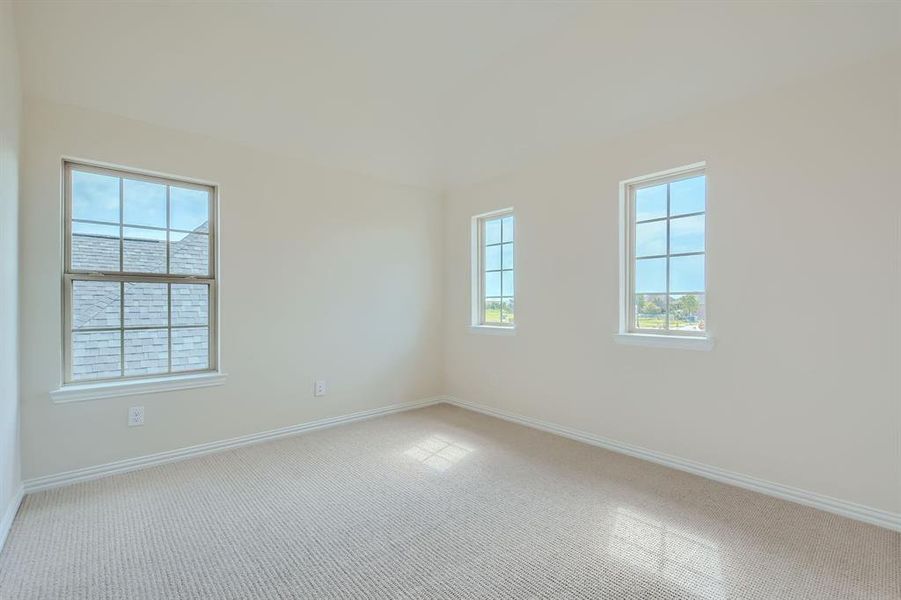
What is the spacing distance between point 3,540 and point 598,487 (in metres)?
2.99

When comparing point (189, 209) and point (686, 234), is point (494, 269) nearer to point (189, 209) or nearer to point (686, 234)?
point (686, 234)

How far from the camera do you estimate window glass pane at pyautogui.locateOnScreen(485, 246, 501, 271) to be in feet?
13.8

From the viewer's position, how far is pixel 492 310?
169 inches

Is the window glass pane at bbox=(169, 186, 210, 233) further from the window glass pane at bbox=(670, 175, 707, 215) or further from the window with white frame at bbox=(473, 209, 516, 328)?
the window glass pane at bbox=(670, 175, 707, 215)

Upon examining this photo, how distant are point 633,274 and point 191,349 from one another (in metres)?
3.30

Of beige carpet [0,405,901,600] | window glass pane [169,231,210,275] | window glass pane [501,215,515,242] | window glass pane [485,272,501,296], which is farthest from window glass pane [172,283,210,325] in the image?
window glass pane [501,215,515,242]

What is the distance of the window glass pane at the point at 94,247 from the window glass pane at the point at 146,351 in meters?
0.46

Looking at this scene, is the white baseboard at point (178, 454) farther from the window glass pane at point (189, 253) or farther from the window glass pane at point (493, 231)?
the window glass pane at point (493, 231)

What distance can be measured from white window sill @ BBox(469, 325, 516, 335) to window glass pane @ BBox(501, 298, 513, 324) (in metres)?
0.11

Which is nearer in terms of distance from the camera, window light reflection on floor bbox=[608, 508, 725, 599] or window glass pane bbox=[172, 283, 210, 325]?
window light reflection on floor bbox=[608, 508, 725, 599]

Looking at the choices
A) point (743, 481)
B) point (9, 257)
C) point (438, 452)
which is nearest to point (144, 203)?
point (9, 257)

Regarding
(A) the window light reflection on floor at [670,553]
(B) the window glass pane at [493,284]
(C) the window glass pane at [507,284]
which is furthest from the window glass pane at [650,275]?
(A) the window light reflection on floor at [670,553]

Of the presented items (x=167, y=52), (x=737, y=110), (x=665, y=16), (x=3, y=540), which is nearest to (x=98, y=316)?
(x=3, y=540)

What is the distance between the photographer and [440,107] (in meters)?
3.54
